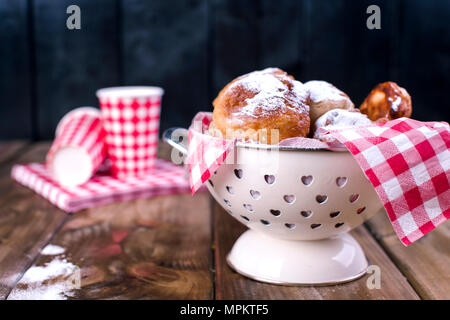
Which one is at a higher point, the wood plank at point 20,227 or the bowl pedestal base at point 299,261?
the bowl pedestal base at point 299,261

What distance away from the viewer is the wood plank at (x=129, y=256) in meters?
0.63

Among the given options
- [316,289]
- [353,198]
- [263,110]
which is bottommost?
[316,289]

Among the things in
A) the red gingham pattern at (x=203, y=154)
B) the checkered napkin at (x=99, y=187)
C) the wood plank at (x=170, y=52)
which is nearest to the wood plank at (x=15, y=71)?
the wood plank at (x=170, y=52)

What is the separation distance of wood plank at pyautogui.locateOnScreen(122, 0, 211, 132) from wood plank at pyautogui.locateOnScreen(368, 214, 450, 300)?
1005 mm

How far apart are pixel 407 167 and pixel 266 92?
187 millimetres

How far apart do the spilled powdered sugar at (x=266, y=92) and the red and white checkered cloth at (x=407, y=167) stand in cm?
6

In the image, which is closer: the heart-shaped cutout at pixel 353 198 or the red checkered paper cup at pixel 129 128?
the heart-shaped cutout at pixel 353 198

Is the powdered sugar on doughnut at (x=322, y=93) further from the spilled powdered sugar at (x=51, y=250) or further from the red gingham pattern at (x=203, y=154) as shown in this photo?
the spilled powdered sugar at (x=51, y=250)

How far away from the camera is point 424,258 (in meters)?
0.73

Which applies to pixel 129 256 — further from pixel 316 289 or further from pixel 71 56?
pixel 71 56

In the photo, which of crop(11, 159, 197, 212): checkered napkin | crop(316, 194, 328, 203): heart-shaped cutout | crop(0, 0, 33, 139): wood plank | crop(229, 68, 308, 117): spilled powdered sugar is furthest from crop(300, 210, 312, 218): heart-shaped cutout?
crop(0, 0, 33, 139): wood plank

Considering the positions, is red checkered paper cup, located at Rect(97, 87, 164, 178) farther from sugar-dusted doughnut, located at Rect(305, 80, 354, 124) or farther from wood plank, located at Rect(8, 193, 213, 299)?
sugar-dusted doughnut, located at Rect(305, 80, 354, 124)

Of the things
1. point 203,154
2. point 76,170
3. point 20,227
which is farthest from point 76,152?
point 203,154
